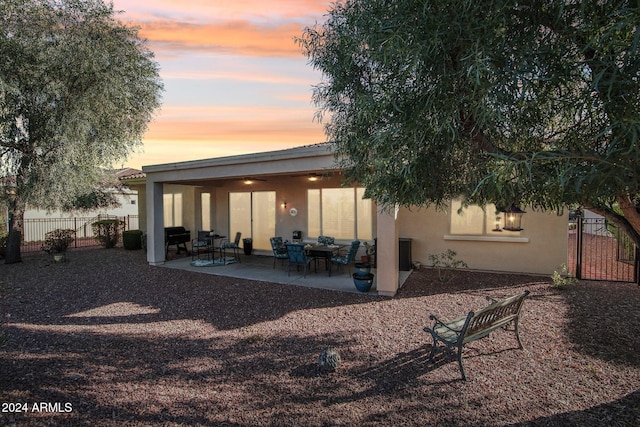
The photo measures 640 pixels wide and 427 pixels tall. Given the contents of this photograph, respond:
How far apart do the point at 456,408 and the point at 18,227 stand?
14.6 meters

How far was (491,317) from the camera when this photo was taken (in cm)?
430

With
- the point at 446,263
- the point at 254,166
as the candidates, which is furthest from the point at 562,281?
the point at 254,166

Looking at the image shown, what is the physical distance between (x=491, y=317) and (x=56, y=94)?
13.0 meters

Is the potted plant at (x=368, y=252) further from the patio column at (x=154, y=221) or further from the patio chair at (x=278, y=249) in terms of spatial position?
the patio column at (x=154, y=221)

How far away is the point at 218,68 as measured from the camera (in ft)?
25.2

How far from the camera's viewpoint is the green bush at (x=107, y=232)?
15477 millimetres

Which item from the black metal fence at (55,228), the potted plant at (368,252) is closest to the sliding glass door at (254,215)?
the potted plant at (368,252)

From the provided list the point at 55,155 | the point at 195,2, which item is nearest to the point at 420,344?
the point at 195,2

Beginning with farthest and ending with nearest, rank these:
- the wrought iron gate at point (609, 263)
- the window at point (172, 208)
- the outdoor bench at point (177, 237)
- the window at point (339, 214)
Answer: the window at point (172, 208) → the outdoor bench at point (177, 237) → the window at point (339, 214) → the wrought iron gate at point (609, 263)

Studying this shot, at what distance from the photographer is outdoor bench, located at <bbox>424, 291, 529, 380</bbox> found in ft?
12.8

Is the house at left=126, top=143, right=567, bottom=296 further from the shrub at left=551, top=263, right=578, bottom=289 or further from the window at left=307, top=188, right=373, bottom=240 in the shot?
the shrub at left=551, top=263, right=578, bottom=289

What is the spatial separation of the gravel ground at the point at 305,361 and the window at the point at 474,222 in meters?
2.10

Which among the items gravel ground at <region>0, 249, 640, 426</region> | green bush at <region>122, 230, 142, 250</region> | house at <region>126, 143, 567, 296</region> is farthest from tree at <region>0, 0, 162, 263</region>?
gravel ground at <region>0, 249, 640, 426</region>

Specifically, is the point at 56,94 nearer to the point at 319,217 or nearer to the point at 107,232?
the point at 107,232
